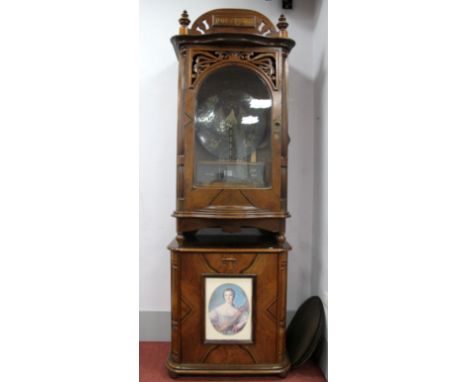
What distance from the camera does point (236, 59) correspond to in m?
1.36

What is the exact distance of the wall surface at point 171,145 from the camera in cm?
166

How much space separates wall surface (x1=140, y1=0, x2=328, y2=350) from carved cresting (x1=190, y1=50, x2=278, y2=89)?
1.12 feet

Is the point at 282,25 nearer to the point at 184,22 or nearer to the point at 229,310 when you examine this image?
the point at 184,22

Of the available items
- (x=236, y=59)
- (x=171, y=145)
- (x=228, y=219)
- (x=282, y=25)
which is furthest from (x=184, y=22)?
(x=228, y=219)

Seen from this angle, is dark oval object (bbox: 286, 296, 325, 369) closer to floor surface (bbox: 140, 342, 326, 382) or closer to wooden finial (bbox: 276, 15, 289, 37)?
floor surface (bbox: 140, 342, 326, 382)

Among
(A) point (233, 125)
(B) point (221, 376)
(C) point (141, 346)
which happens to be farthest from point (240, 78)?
(C) point (141, 346)

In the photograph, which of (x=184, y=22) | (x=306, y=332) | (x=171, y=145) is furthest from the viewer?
(x=171, y=145)

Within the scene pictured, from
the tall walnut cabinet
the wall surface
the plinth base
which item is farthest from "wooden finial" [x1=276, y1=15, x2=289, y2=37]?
the plinth base

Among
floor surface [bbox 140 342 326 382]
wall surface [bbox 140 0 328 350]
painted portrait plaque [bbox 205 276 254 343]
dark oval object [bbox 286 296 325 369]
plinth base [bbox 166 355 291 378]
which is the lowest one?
floor surface [bbox 140 342 326 382]

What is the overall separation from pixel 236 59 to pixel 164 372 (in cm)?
123

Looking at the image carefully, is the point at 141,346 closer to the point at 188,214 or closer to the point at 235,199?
the point at 188,214

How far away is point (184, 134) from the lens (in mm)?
1346

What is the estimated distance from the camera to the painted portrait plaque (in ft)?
4.43

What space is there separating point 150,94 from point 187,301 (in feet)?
3.07
